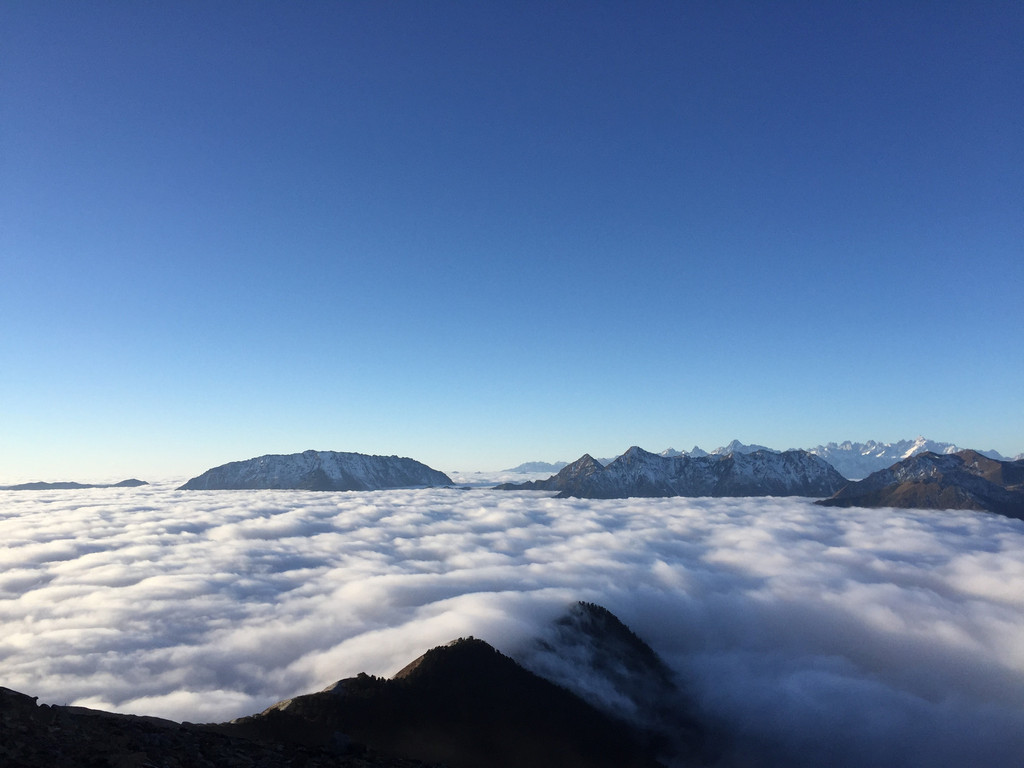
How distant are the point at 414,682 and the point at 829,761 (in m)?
162

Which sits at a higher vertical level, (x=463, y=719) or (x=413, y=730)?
(x=413, y=730)

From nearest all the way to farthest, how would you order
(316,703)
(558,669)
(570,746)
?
(316,703) → (570,746) → (558,669)

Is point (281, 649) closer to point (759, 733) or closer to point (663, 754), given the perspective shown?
point (663, 754)

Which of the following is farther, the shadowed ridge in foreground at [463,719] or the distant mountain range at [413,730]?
the shadowed ridge in foreground at [463,719]

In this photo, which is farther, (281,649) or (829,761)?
(281,649)

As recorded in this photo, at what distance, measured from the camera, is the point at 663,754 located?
583 ft

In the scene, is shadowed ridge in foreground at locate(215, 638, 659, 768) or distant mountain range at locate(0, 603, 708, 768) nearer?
distant mountain range at locate(0, 603, 708, 768)

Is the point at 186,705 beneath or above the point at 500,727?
above

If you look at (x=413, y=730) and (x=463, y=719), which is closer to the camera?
(x=413, y=730)

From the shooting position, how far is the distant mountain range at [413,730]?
51906 millimetres

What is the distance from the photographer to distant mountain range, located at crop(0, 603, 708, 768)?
2044 inches

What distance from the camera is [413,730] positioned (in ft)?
434

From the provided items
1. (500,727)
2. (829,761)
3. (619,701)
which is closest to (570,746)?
(500,727)

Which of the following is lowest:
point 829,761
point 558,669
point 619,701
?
point 829,761
